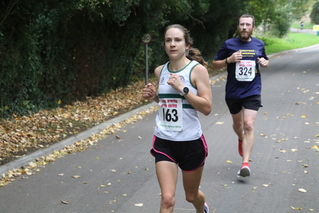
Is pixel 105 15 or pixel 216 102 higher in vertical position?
pixel 105 15

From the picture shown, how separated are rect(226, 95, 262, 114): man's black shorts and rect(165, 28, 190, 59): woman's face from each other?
2864mm

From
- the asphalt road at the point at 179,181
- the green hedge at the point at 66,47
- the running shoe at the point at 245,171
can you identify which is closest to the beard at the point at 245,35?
the running shoe at the point at 245,171

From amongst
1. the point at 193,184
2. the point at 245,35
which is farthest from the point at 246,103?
the point at 193,184

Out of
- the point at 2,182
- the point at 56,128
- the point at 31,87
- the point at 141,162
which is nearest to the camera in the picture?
the point at 2,182

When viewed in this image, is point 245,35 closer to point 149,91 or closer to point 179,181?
point 179,181

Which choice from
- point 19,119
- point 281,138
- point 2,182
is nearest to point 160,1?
point 19,119

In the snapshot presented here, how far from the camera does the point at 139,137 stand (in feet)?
33.4

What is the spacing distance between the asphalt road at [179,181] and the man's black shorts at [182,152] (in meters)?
1.41

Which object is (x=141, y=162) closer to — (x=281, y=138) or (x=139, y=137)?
(x=139, y=137)

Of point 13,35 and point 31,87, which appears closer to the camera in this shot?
point 13,35

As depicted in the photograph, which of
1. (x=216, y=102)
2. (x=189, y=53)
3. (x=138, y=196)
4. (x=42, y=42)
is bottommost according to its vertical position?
(x=216, y=102)

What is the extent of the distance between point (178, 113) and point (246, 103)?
2885mm

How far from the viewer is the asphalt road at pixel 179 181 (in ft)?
19.4

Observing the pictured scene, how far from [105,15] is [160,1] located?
5.82 feet
